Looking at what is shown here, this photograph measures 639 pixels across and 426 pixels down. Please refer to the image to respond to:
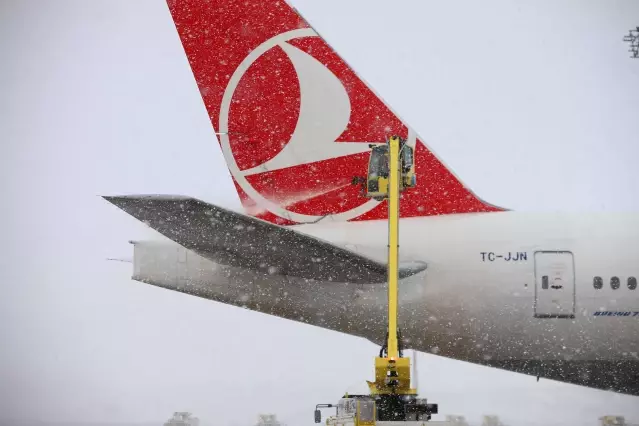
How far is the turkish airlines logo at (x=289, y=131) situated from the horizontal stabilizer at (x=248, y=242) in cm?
147

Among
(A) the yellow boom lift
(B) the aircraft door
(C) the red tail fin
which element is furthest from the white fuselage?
(C) the red tail fin

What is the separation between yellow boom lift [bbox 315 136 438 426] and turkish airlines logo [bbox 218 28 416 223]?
0.54m

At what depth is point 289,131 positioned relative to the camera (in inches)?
408

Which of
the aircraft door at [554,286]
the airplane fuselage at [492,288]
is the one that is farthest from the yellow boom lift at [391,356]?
the aircraft door at [554,286]

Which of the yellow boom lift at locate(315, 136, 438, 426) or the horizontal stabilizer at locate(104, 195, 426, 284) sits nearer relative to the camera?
the horizontal stabilizer at locate(104, 195, 426, 284)

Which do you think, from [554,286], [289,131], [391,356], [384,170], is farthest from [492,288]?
[289,131]

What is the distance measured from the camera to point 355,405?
7.69 m

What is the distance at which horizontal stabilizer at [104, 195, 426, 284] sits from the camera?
22.1 ft

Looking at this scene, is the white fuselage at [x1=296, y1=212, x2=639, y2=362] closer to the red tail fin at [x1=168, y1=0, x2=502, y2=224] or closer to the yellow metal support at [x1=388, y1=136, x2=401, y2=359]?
the yellow metal support at [x1=388, y1=136, x2=401, y2=359]

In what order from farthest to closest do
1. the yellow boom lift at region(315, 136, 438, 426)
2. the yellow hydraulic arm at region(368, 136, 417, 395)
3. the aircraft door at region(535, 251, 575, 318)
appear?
the aircraft door at region(535, 251, 575, 318) < the yellow hydraulic arm at region(368, 136, 417, 395) < the yellow boom lift at region(315, 136, 438, 426)

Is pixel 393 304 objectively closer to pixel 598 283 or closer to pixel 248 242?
pixel 248 242

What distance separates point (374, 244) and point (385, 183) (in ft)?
2.49

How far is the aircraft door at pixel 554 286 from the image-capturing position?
9.48 meters

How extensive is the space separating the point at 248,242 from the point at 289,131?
Answer: 2886mm
